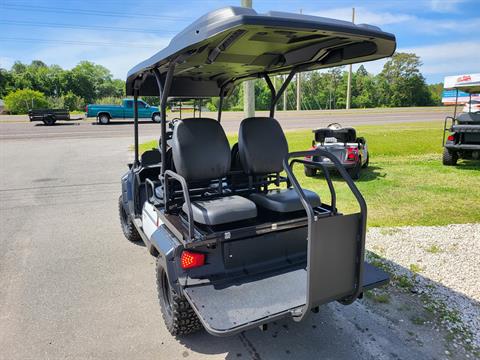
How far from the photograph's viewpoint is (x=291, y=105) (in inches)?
2350

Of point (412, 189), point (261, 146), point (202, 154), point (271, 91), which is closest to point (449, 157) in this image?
point (412, 189)

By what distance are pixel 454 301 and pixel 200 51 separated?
3.05 m

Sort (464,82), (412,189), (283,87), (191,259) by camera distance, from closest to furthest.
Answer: (191,259) < (283,87) < (412,189) < (464,82)

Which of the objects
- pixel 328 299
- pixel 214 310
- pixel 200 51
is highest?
pixel 200 51

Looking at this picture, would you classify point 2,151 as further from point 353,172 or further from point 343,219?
point 343,219

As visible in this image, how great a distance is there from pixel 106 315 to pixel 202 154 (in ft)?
5.28

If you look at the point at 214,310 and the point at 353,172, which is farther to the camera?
the point at 353,172

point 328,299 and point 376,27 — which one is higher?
point 376,27

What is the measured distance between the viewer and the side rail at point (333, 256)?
6.33ft

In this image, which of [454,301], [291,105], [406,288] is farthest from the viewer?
[291,105]

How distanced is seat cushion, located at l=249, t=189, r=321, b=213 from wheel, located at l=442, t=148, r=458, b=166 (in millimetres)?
7505

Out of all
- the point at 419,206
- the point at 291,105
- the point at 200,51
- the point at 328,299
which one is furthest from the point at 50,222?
the point at 291,105

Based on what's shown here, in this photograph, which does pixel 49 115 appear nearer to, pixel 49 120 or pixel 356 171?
pixel 49 120

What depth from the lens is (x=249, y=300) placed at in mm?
2354
